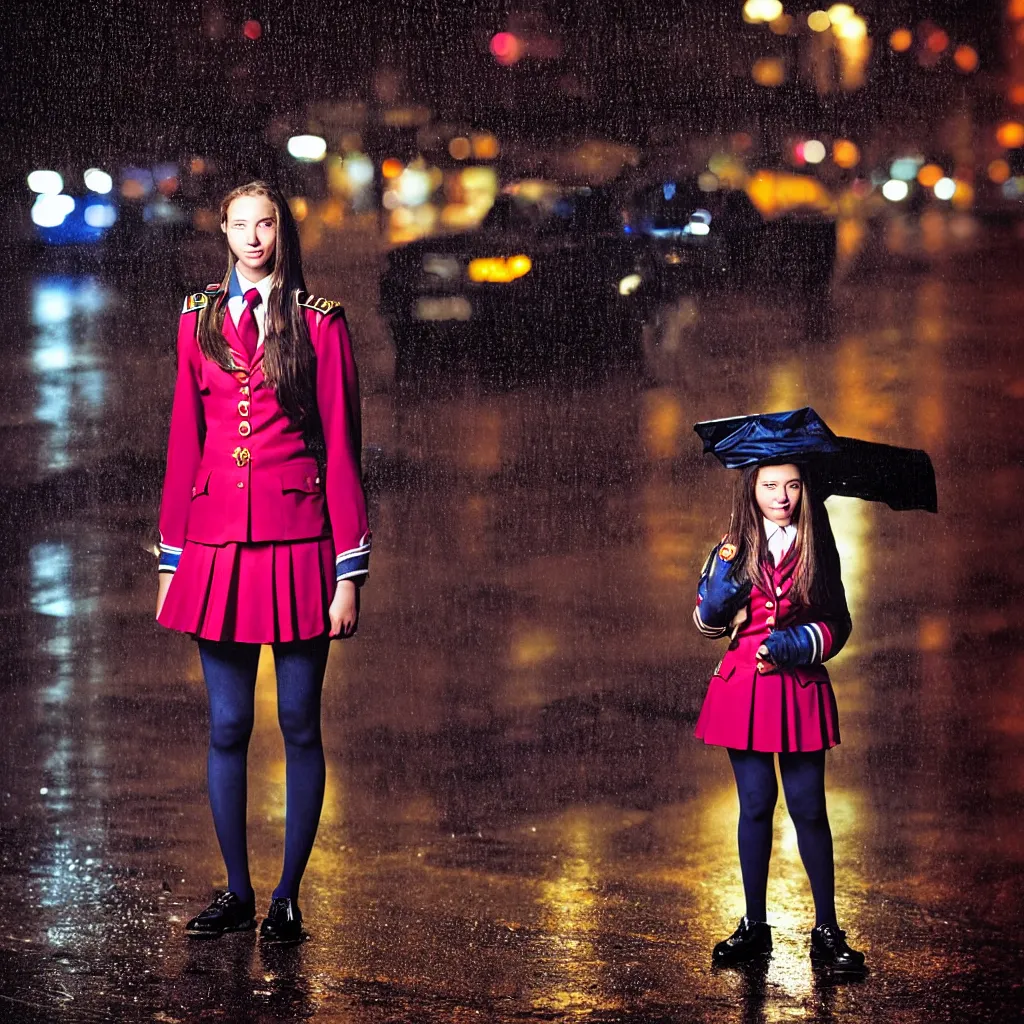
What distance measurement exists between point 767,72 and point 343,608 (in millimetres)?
2700

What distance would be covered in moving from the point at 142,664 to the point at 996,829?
7.53 ft

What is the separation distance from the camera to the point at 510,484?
20.5 ft

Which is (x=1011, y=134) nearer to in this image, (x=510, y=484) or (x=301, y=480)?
(x=510, y=484)

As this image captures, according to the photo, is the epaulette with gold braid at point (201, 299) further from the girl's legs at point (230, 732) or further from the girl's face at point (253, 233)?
the girl's legs at point (230, 732)

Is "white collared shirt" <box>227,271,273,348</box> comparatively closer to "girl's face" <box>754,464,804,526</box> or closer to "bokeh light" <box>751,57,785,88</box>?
"girl's face" <box>754,464,804,526</box>

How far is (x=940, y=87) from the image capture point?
6.95 metres

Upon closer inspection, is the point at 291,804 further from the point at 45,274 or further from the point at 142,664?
the point at 45,274

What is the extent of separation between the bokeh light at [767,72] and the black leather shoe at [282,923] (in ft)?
9.92

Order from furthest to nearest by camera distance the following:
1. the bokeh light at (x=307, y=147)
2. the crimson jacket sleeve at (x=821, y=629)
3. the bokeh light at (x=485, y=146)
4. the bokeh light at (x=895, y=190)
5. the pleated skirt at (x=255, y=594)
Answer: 1. the bokeh light at (x=895, y=190)
2. the bokeh light at (x=485, y=146)
3. the bokeh light at (x=307, y=147)
4. the pleated skirt at (x=255, y=594)
5. the crimson jacket sleeve at (x=821, y=629)

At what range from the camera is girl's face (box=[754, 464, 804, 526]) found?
386 cm

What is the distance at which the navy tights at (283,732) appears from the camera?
13.1 feet

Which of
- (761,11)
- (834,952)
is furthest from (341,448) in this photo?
(761,11)

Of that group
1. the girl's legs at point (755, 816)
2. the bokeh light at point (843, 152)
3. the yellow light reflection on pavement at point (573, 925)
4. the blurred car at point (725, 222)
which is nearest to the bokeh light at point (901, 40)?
the bokeh light at point (843, 152)

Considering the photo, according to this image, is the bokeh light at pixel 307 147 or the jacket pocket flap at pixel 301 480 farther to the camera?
the bokeh light at pixel 307 147
